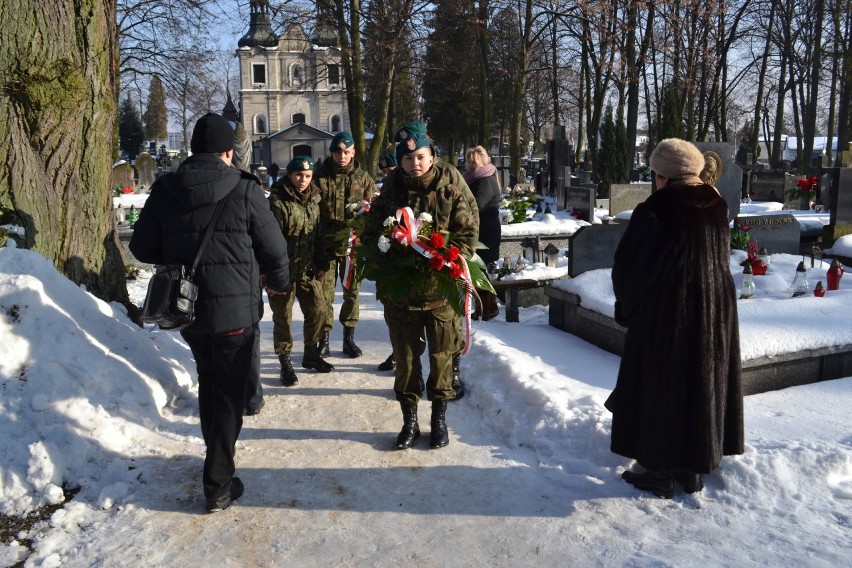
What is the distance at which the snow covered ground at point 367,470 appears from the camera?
143 inches

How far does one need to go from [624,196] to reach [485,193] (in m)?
13.2

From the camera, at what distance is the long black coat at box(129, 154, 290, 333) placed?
156 inches

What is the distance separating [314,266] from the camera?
6309 mm

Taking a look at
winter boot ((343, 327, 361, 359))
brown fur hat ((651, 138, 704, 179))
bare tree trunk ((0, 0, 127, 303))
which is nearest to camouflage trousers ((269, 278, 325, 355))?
winter boot ((343, 327, 361, 359))

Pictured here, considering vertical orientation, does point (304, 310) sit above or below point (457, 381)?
above

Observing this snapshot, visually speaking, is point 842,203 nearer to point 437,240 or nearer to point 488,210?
point 488,210

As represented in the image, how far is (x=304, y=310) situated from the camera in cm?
640


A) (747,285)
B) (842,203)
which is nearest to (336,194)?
(747,285)

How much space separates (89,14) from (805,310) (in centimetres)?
618

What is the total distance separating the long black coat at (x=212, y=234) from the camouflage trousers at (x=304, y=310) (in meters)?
2.02

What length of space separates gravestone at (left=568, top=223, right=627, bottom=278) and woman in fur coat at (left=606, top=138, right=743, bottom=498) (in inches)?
158

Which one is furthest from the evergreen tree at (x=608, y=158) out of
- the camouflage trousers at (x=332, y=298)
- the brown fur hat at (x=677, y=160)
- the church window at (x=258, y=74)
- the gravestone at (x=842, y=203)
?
the church window at (x=258, y=74)

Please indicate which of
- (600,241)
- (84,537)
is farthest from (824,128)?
(84,537)

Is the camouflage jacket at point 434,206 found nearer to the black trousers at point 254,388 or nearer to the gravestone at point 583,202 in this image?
the black trousers at point 254,388
